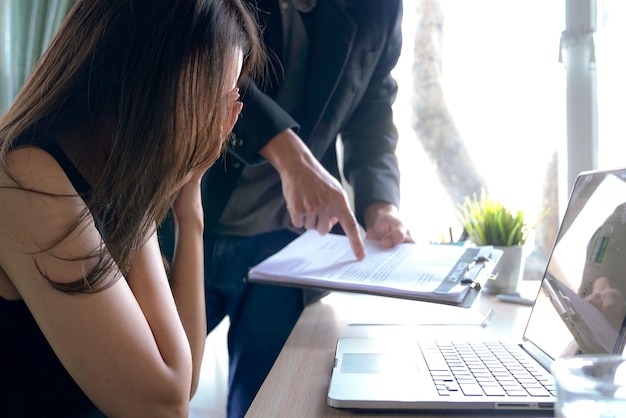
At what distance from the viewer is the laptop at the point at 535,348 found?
1.77ft

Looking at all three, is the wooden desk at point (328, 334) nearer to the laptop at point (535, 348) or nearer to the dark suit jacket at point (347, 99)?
the laptop at point (535, 348)

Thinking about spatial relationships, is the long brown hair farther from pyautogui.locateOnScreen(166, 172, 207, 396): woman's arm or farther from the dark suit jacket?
the dark suit jacket

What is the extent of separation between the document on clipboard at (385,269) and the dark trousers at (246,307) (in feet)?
0.36

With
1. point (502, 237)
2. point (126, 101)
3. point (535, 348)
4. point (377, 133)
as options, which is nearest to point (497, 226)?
point (502, 237)

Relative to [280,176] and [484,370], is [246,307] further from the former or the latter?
[484,370]

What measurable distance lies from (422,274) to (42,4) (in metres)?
1.34

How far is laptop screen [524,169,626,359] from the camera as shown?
21.9 inches

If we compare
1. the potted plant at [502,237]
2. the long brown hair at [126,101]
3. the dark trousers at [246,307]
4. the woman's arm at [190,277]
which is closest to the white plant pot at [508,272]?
the potted plant at [502,237]

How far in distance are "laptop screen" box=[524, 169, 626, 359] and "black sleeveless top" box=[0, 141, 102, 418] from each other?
0.52 metres

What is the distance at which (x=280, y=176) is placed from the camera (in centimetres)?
111

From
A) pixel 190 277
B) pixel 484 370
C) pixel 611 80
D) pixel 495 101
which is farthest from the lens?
pixel 495 101

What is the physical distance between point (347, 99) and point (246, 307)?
A: 0.44 metres

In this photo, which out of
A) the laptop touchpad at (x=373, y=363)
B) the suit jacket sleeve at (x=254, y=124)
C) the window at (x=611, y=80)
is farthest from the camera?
the window at (x=611, y=80)

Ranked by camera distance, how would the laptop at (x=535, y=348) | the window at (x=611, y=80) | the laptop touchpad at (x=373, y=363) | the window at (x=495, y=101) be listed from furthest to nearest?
the window at (x=495, y=101) → the window at (x=611, y=80) → the laptop touchpad at (x=373, y=363) → the laptop at (x=535, y=348)
